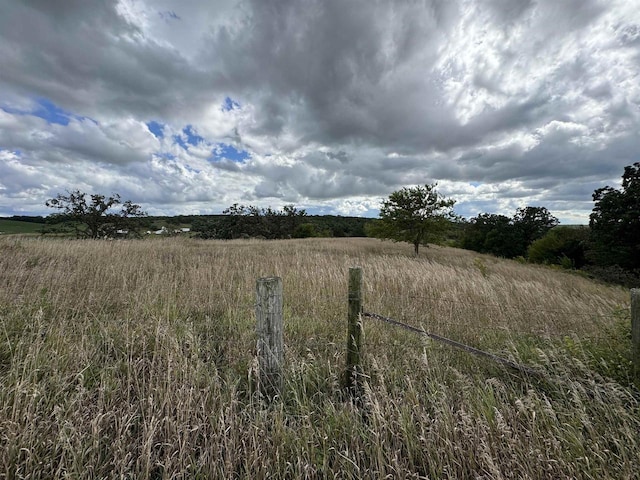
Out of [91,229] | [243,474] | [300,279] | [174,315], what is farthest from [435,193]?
[91,229]

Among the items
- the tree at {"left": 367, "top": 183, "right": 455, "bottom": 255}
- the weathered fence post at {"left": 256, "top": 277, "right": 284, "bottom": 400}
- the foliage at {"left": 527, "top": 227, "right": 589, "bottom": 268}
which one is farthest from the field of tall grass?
the foliage at {"left": 527, "top": 227, "right": 589, "bottom": 268}

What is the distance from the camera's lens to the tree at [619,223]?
71.8 feet

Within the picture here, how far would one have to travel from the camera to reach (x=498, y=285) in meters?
7.29

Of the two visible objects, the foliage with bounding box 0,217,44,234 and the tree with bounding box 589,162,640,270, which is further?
the foliage with bounding box 0,217,44,234

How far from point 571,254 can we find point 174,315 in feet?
162

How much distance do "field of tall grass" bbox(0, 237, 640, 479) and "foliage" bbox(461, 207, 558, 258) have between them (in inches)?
2187

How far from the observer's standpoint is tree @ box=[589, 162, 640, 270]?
71.8 feet

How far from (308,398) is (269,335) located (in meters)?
0.80

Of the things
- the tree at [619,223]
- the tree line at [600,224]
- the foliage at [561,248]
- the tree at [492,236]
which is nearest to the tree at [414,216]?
the tree line at [600,224]

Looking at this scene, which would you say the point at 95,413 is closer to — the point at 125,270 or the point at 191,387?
the point at 191,387

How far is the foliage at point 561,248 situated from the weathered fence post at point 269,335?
147 feet

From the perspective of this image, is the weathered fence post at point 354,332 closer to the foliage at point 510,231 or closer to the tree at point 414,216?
the tree at point 414,216

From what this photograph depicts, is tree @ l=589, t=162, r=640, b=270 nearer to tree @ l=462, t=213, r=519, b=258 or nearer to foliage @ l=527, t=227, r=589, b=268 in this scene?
foliage @ l=527, t=227, r=589, b=268

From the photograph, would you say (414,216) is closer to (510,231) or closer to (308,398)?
(308,398)
